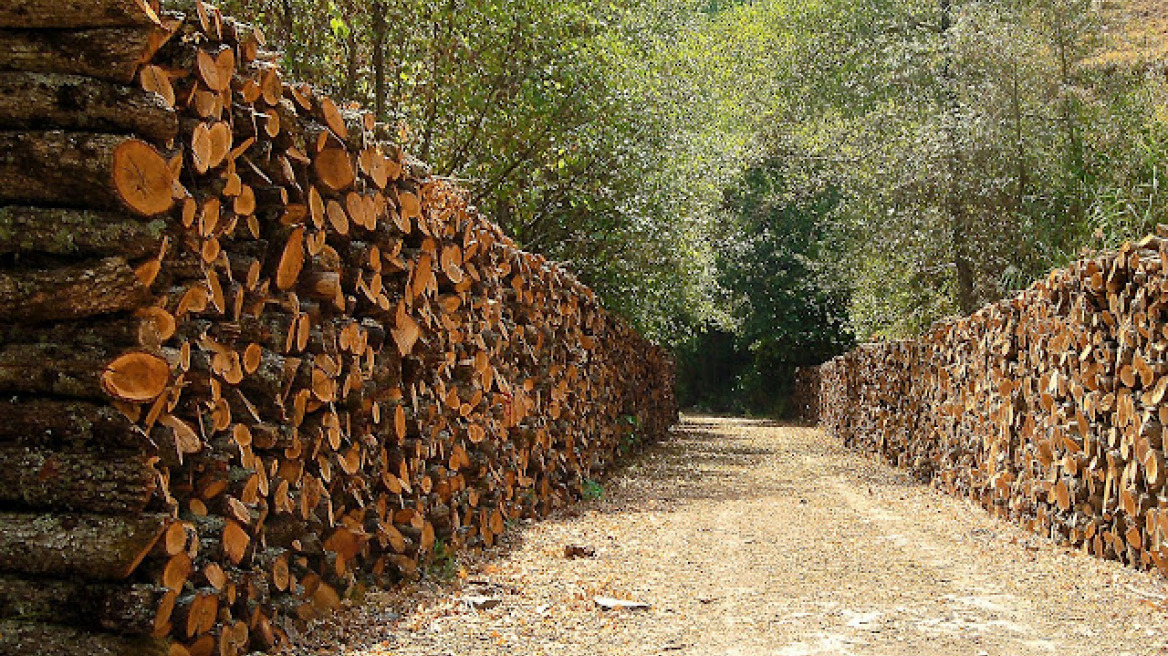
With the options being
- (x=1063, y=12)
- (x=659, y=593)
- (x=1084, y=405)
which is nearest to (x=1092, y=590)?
(x=1084, y=405)

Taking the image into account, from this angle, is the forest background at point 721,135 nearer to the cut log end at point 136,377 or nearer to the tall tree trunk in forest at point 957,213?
the tall tree trunk in forest at point 957,213

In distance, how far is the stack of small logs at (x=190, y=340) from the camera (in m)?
3.17

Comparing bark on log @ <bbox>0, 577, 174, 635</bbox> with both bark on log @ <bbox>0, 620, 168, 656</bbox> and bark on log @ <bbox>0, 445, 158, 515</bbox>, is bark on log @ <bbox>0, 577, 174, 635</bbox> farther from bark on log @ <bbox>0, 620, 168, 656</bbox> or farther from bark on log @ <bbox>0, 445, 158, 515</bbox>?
bark on log @ <bbox>0, 445, 158, 515</bbox>

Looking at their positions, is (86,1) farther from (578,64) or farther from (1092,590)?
(578,64)

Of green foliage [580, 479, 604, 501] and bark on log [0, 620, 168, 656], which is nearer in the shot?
bark on log [0, 620, 168, 656]

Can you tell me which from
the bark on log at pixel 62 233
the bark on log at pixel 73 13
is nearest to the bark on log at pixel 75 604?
the bark on log at pixel 62 233

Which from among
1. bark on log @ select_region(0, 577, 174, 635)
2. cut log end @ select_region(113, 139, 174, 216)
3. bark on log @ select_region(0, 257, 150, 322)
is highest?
cut log end @ select_region(113, 139, 174, 216)

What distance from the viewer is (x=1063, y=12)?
17500 mm

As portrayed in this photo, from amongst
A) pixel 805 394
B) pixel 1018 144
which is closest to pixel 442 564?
pixel 1018 144

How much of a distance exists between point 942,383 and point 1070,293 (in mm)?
4097

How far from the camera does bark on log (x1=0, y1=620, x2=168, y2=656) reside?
120 inches

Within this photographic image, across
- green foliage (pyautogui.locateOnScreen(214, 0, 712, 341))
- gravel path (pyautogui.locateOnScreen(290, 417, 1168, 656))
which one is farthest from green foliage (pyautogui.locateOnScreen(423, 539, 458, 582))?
green foliage (pyautogui.locateOnScreen(214, 0, 712, 341))

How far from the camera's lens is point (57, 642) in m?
3.08

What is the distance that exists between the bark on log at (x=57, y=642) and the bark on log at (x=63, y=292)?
901 millimetres
